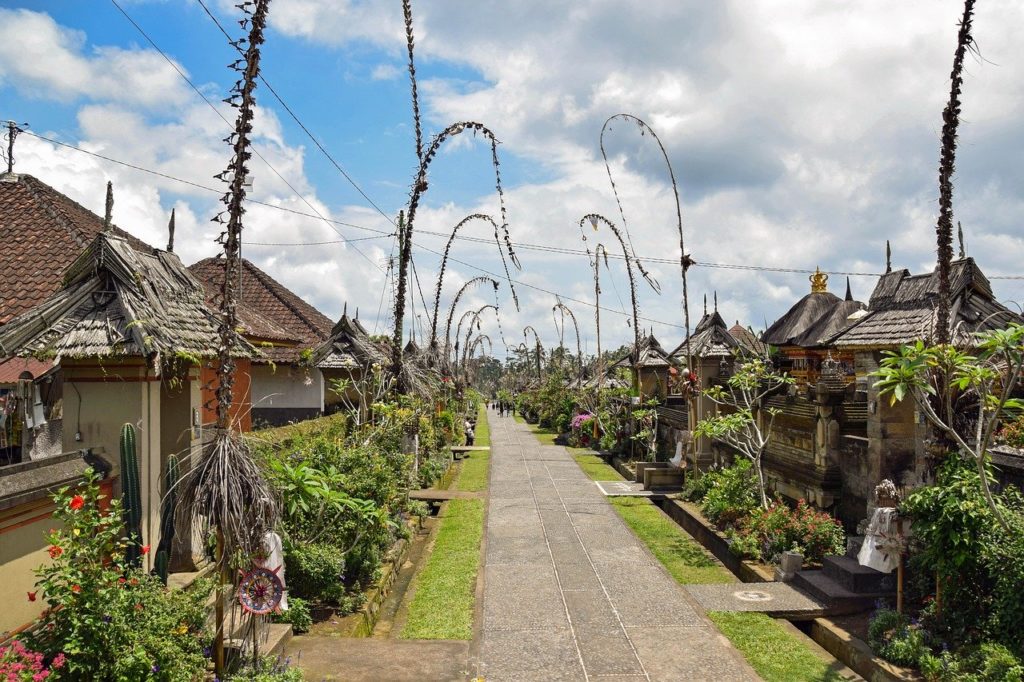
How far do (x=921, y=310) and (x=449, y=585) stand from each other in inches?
305

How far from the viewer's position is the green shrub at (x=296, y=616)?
8.30 m

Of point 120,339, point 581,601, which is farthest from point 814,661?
point 120,339

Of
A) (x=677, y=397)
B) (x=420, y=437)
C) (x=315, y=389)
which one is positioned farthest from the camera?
(x=677, y=397)

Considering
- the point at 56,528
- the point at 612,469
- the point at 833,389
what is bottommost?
the point at 612,469

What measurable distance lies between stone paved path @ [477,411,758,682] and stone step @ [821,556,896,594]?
5.85 feet

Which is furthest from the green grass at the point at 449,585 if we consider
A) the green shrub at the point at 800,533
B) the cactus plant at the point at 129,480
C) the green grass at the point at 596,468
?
the green grass at the point at 596,468

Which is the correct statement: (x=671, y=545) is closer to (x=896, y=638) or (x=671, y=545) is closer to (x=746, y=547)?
(x=746, y=547)

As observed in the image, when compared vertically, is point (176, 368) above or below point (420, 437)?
above

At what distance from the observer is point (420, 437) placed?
20.2 metres

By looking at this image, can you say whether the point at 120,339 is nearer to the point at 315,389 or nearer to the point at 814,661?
the point at 814,661

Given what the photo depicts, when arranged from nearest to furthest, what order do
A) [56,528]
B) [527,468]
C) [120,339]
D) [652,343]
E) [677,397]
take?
[56,528] → [120,339] → [527,468] → [677,397] → [652,343]

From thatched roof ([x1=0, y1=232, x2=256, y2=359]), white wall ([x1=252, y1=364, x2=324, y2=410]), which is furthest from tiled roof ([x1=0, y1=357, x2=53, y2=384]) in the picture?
white wall ([x1=252, y1=364, x2=324, y2=410])

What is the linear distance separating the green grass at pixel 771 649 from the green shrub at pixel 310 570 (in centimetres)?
448

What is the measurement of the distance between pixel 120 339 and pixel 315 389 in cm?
1396
